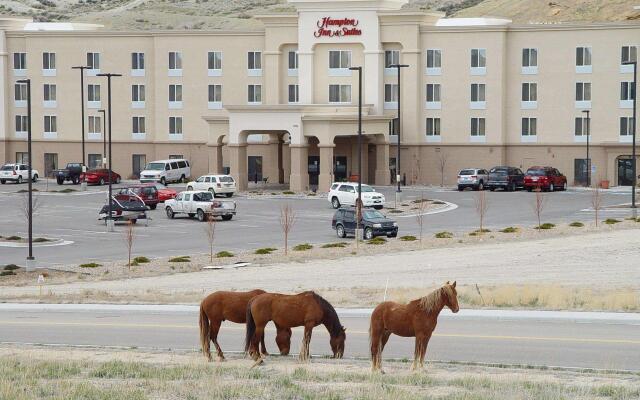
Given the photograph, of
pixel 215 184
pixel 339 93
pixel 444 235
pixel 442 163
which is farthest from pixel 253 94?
pixel 444 235

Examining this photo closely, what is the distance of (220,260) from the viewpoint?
48406 mm

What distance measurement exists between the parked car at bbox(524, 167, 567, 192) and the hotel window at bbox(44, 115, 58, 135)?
122 ft

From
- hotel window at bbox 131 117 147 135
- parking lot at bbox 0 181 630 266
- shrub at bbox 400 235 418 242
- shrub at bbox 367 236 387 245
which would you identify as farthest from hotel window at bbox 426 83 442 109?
shrub at bbox 367 236 387 245

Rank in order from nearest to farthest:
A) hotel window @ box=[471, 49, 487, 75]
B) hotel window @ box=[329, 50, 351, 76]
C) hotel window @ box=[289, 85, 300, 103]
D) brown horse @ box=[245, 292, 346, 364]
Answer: brown horse @ box=[245, 292, 346, 364] → hotel window @ box=[471, 49, 487, 75] → hotel window @ box=[329, 50, 351, 76] → hotel window @ box=[289, 85, 300, 103]

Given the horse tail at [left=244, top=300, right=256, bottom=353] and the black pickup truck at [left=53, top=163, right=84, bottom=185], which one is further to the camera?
the black pickup truck at [left=53, top=163, right=84, bottom=185]

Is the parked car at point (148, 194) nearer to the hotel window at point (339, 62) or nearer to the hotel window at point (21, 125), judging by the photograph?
the hotel window at point (339, 62)

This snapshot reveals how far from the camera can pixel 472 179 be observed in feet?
274

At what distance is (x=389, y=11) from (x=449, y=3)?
285 ft

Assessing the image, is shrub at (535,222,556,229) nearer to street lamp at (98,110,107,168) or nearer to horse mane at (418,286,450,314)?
horse mane at (418,286,450,314)

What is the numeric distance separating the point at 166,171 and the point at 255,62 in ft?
34.2

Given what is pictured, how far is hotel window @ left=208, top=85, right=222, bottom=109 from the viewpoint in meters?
95.0

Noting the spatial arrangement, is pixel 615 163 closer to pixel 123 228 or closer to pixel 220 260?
pixel 123 228

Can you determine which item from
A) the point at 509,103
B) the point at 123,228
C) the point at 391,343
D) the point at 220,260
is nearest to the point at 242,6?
the point at 509,103

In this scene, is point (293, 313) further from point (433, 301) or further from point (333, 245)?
point (333, 245)
